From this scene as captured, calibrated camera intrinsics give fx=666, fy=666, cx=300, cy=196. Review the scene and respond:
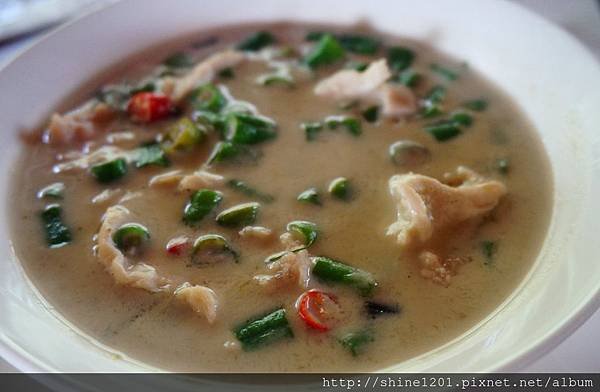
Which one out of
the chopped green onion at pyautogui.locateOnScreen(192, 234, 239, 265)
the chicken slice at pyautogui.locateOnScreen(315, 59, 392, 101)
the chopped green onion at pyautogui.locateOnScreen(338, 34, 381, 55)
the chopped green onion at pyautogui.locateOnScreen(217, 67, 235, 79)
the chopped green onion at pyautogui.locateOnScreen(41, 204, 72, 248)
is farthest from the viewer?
the chopped green onion at pyautogui.locateOnScreen(338, 34, 381, 55)

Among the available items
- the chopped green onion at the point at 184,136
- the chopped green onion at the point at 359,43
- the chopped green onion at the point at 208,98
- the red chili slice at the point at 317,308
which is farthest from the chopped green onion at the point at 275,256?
the chopped green onion at the point at 359,43

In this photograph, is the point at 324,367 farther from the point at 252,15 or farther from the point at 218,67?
the point at 252,15

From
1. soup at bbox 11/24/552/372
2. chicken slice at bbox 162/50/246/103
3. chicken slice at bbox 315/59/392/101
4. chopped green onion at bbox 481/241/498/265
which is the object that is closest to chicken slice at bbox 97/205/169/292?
soup at bbox 11/24/552/372

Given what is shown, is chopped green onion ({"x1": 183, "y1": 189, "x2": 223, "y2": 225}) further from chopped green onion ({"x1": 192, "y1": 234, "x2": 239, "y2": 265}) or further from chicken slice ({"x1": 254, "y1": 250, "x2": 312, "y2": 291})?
chicken slice ({"x1": 254, "y1": 250, "x2": 312, "y2": 291})

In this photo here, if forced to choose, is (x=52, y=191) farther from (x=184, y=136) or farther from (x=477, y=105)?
(x=477, y=105)

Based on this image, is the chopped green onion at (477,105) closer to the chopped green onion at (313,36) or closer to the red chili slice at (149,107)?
the chopped green onion at (313,36)

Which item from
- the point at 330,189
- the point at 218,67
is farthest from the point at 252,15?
the point at 330,189
